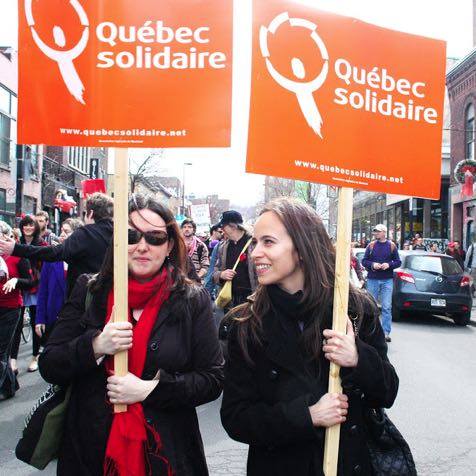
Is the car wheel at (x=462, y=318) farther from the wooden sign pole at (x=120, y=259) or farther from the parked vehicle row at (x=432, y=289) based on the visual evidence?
the wooden sign pole at (x=120, y=259)

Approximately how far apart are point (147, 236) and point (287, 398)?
922 millimetres

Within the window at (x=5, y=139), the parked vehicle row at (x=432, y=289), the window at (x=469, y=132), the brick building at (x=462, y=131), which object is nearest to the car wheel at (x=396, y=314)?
the parked vehicle row at (x=432, y=289)

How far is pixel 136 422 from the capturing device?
7.79ft

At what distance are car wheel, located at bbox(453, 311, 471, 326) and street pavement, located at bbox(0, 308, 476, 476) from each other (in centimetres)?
316

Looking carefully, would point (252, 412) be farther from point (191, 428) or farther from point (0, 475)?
point (0, 475)

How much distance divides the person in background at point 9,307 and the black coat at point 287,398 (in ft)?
Result: 13.5

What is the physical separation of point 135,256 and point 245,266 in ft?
13.8

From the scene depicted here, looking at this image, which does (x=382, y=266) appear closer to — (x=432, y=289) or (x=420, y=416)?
(x=432, y=289)

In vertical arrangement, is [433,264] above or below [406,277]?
above

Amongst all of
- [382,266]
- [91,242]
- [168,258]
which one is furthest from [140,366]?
[382,266]

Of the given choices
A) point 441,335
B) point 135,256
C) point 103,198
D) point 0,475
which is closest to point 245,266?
point 103,198

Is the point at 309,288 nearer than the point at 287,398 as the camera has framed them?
No

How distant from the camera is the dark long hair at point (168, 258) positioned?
2.62 metres

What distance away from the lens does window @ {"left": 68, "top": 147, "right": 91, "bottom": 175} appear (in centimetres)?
3641
